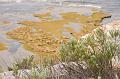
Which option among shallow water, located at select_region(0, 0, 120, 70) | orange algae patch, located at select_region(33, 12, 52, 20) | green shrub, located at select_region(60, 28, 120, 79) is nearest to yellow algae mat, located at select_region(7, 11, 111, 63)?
orange algae patch, located at select_region(33, 12, 52, 20)

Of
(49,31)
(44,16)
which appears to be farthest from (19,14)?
(49,31)

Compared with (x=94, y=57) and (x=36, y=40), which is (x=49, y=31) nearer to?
(x=36, y=40)

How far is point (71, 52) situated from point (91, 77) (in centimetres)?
69

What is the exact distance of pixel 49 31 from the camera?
27.2 metres

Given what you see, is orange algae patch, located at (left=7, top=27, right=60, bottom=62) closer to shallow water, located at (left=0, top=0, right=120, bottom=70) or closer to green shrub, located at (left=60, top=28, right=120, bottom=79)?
shallow water, located at (left=0, top=0, right=120, bottom=70)

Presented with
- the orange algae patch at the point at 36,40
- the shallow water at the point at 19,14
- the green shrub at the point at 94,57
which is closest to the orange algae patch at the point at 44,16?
the shallow water at the point at 19,14

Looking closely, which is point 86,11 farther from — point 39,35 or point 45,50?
point 45,50

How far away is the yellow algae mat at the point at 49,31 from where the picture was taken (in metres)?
22.7

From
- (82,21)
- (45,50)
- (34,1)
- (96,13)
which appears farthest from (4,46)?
(34,1)

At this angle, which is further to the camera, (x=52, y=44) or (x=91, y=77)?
(x=52, y=44)

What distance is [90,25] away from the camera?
29.5 metres

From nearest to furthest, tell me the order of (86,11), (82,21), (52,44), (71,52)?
(71,52)
(52,44)
(82,21)
(86,11)

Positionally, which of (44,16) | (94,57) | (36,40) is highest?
(94,57)

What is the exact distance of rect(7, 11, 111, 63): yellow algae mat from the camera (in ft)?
74.4
